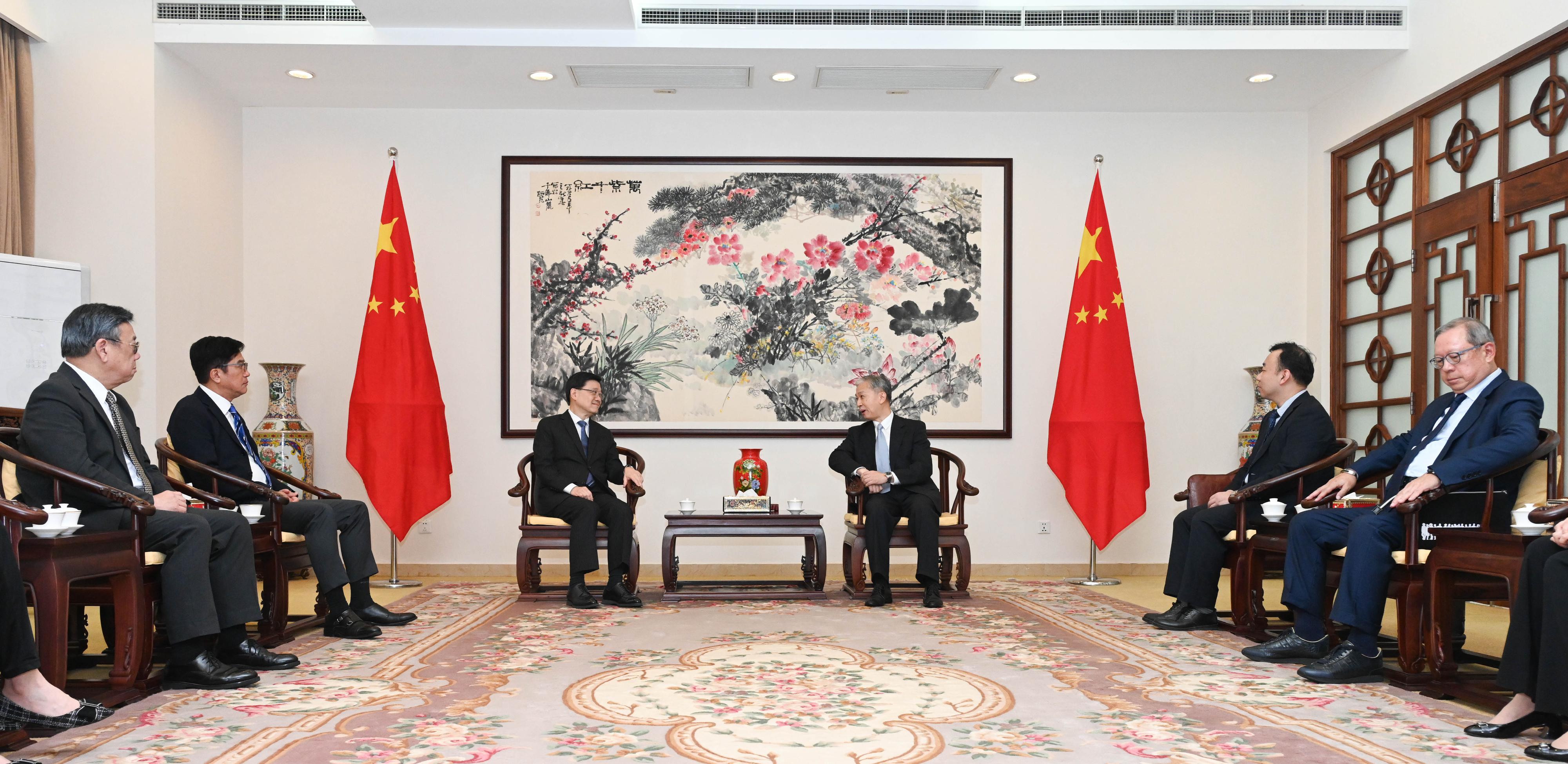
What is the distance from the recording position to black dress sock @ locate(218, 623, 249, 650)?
155 inches

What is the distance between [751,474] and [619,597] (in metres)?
1.01

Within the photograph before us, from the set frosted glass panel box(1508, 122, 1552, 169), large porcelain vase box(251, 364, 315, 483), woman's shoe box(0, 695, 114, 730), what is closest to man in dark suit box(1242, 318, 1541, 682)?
frosted glass panel box(1508, 122, 1552, 169)

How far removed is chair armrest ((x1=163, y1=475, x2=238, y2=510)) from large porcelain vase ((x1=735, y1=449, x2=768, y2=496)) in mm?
2625

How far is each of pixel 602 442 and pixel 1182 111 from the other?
449 centimetres

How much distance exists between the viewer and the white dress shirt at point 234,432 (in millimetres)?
4781

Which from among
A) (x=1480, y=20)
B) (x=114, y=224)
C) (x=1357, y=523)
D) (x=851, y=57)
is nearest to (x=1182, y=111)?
(x=1480, y=20)

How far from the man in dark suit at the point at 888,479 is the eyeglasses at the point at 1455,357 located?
8.46 ft

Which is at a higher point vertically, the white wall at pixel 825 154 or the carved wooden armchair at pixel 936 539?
the white wall at pixel 825 154

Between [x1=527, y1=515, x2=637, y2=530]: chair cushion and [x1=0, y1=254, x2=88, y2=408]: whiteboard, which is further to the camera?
[x1=527, y1=515, x2=637, y2=530]: chair cushion

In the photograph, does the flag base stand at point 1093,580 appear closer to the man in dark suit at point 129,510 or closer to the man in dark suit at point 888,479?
the man in dark suit at point 888,479

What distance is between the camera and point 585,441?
6.15 metres

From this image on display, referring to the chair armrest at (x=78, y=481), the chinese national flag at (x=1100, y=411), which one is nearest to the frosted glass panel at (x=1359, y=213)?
the chinese national flag at (x=1100, y=411)

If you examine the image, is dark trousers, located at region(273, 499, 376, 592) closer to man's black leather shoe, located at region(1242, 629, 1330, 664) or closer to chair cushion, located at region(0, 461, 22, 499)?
chair cushion, located at region(0, 461, 22, 499)

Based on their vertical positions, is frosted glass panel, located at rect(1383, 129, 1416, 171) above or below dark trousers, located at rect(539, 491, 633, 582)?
above
